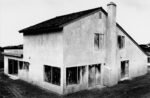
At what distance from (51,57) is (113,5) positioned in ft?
27.5

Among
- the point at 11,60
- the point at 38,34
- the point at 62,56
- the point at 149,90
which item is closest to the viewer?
the point at 62,56

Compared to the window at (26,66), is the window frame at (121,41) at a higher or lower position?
higher

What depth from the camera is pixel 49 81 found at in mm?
15773

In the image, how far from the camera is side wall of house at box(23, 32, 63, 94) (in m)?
14.7

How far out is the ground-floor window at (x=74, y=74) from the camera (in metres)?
14.8

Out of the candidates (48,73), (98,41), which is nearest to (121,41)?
(98,41)

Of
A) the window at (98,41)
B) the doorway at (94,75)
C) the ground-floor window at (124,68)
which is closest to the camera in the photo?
the doorway at (94,75)

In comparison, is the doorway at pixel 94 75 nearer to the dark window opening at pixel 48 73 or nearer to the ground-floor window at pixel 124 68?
the dark window opening at pixel 48 73

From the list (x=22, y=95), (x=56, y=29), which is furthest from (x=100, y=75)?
(x=22, y=95)

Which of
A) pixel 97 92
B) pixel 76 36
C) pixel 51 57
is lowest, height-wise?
pixel 97 92

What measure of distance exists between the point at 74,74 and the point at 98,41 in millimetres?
4505

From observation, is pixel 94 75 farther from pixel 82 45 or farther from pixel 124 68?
pixel 124 68

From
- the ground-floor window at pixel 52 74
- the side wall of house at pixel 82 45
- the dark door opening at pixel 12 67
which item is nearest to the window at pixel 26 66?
the dark door opening at pixel 12 67

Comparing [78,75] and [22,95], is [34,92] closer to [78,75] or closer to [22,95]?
[22,95]
